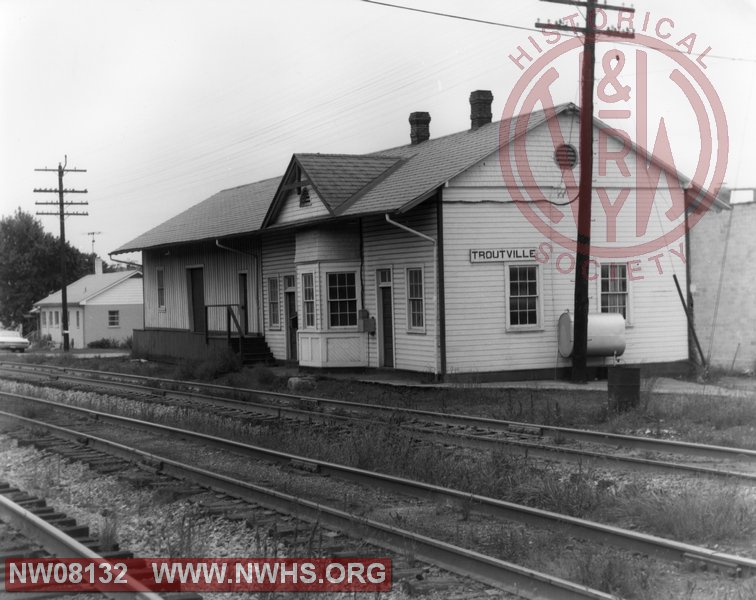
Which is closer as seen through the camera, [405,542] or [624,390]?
[405,542]

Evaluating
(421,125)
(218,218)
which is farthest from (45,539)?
(218,218)

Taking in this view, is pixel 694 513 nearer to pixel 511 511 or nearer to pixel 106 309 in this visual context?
pixel 511 511

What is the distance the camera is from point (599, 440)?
12273mm

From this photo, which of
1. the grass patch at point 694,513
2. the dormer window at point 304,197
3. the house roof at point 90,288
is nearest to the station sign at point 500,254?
the dormer window at point 304,197

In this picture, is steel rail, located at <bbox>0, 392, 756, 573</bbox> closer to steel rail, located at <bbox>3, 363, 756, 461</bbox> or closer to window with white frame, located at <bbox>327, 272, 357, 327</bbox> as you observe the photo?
steel rail, located at <bbox>3, 363, 756, 461</bbox>

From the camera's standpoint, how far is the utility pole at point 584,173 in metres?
19.1

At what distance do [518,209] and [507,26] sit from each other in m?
4.75

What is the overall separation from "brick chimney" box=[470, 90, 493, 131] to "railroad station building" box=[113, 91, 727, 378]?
0.03 meters

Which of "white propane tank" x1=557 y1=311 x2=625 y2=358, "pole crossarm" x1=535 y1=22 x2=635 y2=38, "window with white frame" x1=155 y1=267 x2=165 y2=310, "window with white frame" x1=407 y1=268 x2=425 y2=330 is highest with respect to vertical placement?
"pole crossarm" x1=535 y1=22 x2=635 y2=38

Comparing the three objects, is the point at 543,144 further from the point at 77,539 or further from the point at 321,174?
the point at 77,539

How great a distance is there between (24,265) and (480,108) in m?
58.7

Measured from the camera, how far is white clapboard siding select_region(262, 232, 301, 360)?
2708 cm

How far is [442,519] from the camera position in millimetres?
8414

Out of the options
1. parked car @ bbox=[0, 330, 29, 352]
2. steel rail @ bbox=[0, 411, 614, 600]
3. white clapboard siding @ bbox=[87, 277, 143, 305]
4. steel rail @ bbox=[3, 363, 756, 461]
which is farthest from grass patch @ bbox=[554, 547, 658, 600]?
white clapboard siding @ bbox=[87, 277, 143, 305]
